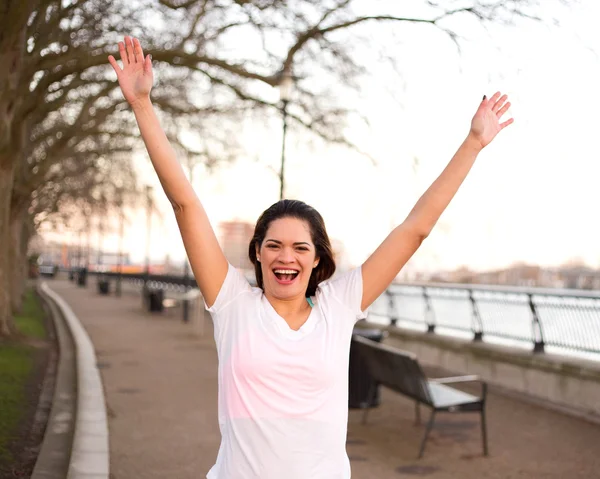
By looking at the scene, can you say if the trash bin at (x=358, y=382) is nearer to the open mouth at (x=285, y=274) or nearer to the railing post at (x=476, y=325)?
the railing post at (x=476, y=325)

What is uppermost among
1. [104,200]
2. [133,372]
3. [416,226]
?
[104,200]

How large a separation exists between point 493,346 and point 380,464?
5015mm

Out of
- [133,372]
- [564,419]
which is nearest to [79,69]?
[133,372]

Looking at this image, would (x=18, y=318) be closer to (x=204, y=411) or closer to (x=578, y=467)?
(x=204, y=411)

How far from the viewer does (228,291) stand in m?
2.43

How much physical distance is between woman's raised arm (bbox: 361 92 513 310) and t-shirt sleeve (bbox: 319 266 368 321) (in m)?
0.03

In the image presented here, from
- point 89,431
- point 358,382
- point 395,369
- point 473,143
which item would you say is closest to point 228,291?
point 473,143

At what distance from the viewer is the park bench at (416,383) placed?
699cm

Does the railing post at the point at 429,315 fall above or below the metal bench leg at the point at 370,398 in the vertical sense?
above

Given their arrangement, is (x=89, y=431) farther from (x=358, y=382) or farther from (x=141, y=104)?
(x=141, y=104)

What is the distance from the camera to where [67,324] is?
62.5ft

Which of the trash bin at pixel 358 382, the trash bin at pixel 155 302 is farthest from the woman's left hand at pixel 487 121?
the trash bin at pixel 155 302

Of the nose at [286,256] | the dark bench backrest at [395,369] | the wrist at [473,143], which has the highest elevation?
the wrist at [473,143]

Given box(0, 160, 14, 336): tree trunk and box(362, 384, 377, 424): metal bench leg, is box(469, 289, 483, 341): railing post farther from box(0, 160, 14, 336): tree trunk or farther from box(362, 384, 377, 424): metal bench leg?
box(0, 160, 14, 336): tree trunk
